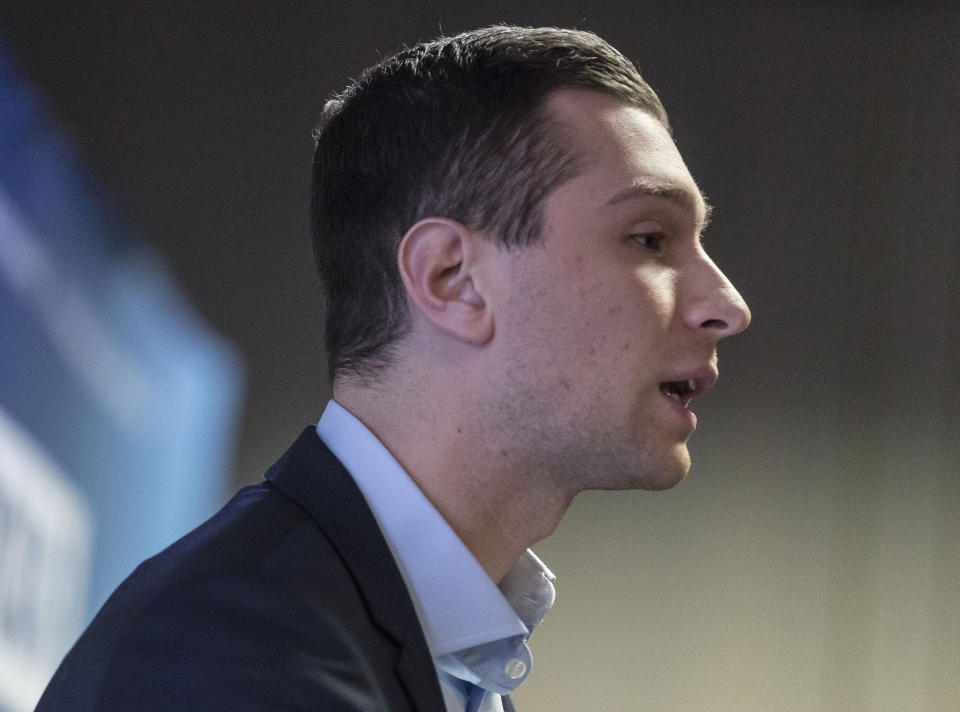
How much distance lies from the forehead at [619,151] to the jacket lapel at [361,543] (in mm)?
345

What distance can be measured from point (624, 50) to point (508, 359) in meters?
1.84

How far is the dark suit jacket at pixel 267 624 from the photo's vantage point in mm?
627

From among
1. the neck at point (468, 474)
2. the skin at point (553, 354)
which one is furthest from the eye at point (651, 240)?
the neck at point (468, 474)

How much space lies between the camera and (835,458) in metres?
2.57

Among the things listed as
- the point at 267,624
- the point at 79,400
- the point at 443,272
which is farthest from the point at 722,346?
the point at 267,624

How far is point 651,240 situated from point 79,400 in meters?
1.67

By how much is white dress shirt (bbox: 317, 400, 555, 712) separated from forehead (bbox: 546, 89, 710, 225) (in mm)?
316

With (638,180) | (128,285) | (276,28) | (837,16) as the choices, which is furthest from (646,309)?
(837,16)

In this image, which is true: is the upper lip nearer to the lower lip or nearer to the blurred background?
the lower lip

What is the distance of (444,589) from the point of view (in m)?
0.84

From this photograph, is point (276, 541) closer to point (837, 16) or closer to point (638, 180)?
point (638, 180)

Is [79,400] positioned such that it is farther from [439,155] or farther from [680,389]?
[680,389]

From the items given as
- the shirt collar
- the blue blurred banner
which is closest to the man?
the shirt collar

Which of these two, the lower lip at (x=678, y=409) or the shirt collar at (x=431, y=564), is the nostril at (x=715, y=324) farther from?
the shirt collar at (x=431, y=564)
